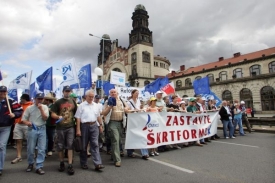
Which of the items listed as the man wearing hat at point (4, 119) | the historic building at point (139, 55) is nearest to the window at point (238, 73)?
the historic building at point (139, 55)

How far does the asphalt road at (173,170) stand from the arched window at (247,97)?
3453 centimetres

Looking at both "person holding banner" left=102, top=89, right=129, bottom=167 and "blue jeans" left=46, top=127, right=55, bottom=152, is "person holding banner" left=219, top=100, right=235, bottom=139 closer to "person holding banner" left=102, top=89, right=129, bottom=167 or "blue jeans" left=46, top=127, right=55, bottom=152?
"person holding banner" left=102, top=89, right=129, bottom=167

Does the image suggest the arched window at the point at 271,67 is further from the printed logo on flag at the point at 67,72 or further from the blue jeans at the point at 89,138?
the blue jeans at the point at 89,138

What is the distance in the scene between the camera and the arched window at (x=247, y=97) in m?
36.1

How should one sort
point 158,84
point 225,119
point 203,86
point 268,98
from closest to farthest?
point 225,119, point 158,84, point 203,86, point 268,98

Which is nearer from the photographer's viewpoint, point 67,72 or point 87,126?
point 87,126

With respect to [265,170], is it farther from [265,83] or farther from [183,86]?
[183,86]

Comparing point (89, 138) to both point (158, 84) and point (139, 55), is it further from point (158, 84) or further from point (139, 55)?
point (139, 55)

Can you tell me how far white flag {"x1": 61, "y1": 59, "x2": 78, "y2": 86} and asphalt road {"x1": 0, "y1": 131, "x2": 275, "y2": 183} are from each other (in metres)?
3.32

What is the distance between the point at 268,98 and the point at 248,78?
489cm

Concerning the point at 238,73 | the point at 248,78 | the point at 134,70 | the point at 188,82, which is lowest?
the point at 248,78

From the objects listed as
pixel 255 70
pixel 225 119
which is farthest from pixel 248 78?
pixel 225 119

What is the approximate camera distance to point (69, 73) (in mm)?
8266

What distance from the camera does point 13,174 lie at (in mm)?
4445
